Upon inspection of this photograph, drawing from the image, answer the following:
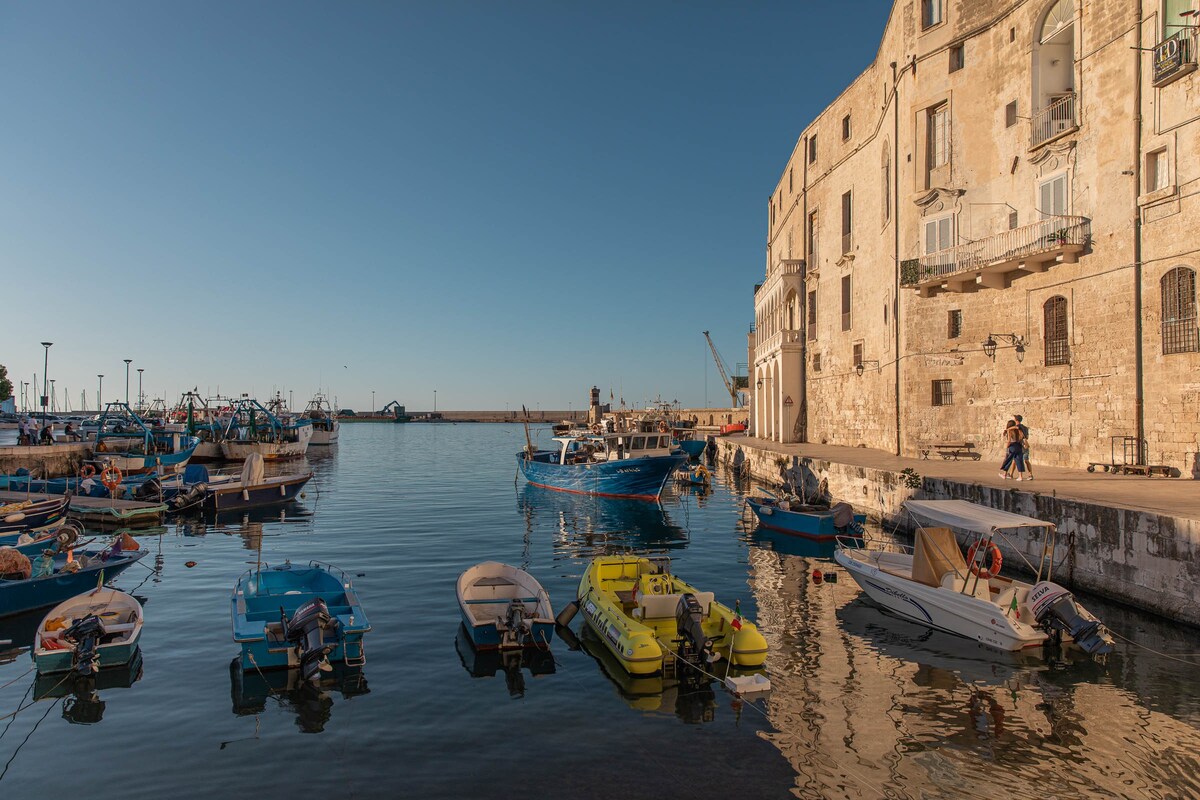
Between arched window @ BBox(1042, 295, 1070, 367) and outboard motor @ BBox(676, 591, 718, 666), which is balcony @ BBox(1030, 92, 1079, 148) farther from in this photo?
outboard motor @ BBox(676, 591, 718, 666)

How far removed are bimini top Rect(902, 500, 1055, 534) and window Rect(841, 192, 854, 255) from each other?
25465mm

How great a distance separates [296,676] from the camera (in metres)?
11.8

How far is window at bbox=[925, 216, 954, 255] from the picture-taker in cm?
2852

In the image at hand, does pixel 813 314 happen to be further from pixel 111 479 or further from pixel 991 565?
pixel 111 479

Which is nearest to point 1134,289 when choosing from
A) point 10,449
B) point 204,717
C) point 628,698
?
point 628,698

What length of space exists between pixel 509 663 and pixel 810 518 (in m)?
13.6

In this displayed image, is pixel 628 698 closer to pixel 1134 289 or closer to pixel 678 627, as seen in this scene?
pixel 678 627

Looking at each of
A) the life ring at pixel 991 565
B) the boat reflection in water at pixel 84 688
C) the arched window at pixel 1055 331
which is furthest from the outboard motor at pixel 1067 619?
the boat reflection in water at pixel 84 688

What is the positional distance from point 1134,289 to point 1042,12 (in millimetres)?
10707

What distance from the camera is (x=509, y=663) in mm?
12523

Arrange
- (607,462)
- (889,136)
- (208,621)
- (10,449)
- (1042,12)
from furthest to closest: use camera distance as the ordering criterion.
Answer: (10,449), (607,462), (889,136), (1042,12), (208,621)

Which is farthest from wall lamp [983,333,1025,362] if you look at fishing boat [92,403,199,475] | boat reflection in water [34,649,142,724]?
fishing boat [92,403,199,475]

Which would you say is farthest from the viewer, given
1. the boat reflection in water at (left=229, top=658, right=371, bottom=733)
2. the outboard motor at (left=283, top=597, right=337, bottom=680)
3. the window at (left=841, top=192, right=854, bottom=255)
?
the window at (left=841, top=192, right=854, bottom=255)

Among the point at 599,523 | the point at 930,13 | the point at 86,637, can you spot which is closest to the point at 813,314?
the point at 930,13
